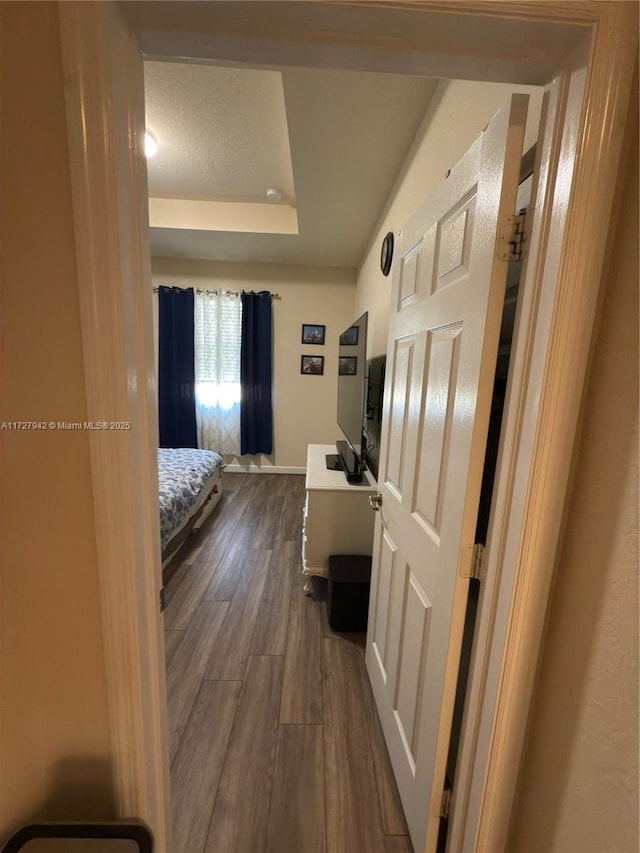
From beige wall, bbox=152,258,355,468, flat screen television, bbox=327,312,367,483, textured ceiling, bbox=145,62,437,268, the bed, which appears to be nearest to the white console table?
flat screen television, bbox=327,312,367,483

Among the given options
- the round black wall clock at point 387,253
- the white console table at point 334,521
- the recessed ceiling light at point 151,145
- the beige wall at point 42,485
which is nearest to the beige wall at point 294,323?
the recessed ceiling light at point 151,145

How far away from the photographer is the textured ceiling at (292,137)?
1.64 m

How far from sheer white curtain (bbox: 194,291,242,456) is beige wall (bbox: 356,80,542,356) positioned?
230 cm

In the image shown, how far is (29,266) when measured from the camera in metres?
0.62

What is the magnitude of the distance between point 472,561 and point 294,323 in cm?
402

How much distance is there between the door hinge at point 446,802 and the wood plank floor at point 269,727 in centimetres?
32

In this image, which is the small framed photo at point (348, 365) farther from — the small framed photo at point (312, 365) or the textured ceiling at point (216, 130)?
the small framed photo at point (312, 365)

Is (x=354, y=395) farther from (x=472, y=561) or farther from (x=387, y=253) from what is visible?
(x=472, y=561)

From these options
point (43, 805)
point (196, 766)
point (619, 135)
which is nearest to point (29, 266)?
point (619, 135)

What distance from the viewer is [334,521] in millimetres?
2262

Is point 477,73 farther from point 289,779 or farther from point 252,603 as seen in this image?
point 252,603

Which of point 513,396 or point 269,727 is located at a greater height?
point 513,396

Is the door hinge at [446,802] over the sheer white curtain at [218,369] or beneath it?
beneath

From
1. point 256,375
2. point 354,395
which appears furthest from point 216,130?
point 256,375
